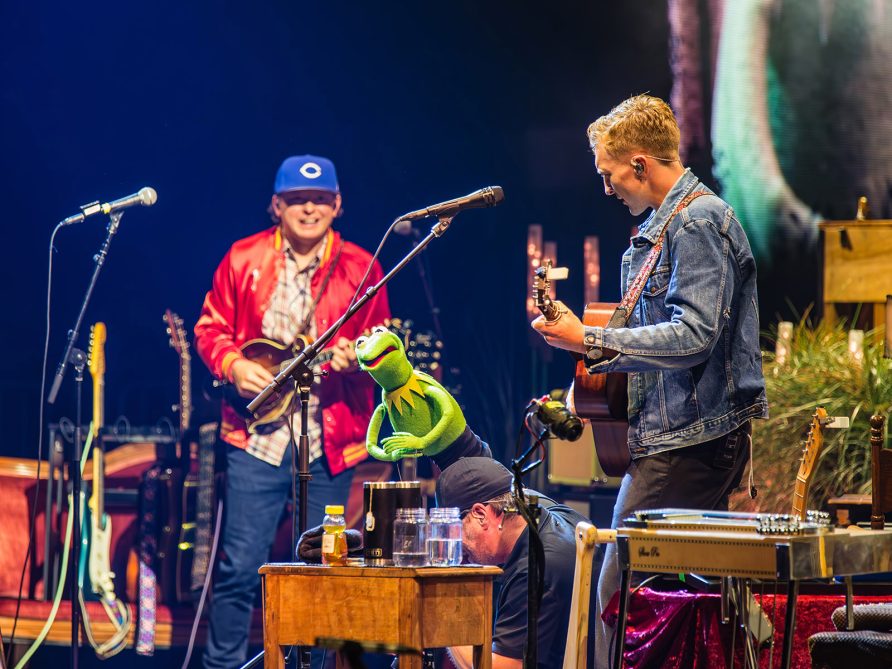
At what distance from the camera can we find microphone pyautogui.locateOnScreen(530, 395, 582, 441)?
9.90ft

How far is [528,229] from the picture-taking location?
6.66m

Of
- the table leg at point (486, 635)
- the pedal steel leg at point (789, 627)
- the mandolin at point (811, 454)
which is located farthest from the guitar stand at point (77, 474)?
the pedal steel leg at point (789, 627)

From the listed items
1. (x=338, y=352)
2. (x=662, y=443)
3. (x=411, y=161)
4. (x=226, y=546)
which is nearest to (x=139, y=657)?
(x=226, y=546)

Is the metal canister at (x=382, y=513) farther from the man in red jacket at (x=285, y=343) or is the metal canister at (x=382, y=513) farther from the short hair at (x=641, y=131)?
the man in red jacket at (x=285, y=343)

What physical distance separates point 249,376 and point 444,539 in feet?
10.1

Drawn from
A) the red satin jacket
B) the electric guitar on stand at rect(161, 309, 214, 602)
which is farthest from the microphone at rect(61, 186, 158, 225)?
the electric guitar on stand at rect(161, 309, 214, 602)

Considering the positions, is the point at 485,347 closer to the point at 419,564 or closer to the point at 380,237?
the point at 380,237

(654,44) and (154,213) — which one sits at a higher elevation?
(654,44)

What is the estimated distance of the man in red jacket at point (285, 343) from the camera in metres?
6.40

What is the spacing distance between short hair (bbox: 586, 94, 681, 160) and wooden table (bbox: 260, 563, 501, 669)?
4.32 ft

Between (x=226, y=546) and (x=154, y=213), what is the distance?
1.90 m

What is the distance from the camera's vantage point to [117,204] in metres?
6.64

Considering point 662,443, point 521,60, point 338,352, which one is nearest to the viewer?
point 662,443

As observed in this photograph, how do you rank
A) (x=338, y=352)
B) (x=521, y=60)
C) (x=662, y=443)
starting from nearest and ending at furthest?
(x=662, y=443)
(x=338, y=352)
(x=521, y=60)
